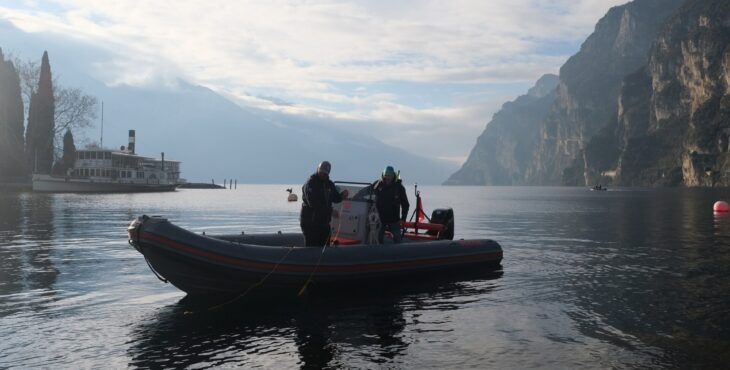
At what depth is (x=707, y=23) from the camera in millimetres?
192625

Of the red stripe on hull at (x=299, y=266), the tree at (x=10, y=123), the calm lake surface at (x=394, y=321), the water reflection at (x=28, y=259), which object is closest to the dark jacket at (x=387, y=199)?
the red stripe on hull at (x=299, y=266)

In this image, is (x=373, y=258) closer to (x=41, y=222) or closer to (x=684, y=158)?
(x=41, y=222)

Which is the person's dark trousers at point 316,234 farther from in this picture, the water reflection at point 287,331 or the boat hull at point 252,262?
the water reflection at point 287,331

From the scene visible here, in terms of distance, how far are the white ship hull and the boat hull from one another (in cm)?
7844

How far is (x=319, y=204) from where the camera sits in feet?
43.4

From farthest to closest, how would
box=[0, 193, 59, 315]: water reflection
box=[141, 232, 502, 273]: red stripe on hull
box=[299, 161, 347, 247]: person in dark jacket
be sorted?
box=[0, 193, 59, 315]: water reflection, box=[299, 161, 347, 247]: person in dark jacket, box=[141, 232, 502, 273]: red stripe on hull

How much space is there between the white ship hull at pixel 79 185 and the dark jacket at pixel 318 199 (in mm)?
78772

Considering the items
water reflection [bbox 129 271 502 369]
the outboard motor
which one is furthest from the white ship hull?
water reflection [bbox 129 271 502 369]

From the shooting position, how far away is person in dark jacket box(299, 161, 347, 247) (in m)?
13.1

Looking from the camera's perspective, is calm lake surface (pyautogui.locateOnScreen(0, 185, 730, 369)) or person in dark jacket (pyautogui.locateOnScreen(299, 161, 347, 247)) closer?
calm lake surface (pyautogui.locateOnScreen(0, 185, 730, 369))

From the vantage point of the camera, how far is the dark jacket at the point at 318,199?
515 inches

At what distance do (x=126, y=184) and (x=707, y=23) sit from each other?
7436 inches

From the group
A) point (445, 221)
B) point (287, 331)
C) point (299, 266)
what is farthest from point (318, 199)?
point (445, 221)

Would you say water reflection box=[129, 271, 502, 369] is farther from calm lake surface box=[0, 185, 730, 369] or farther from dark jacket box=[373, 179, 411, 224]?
dark jacket box=[373, 179, 411, 224]
